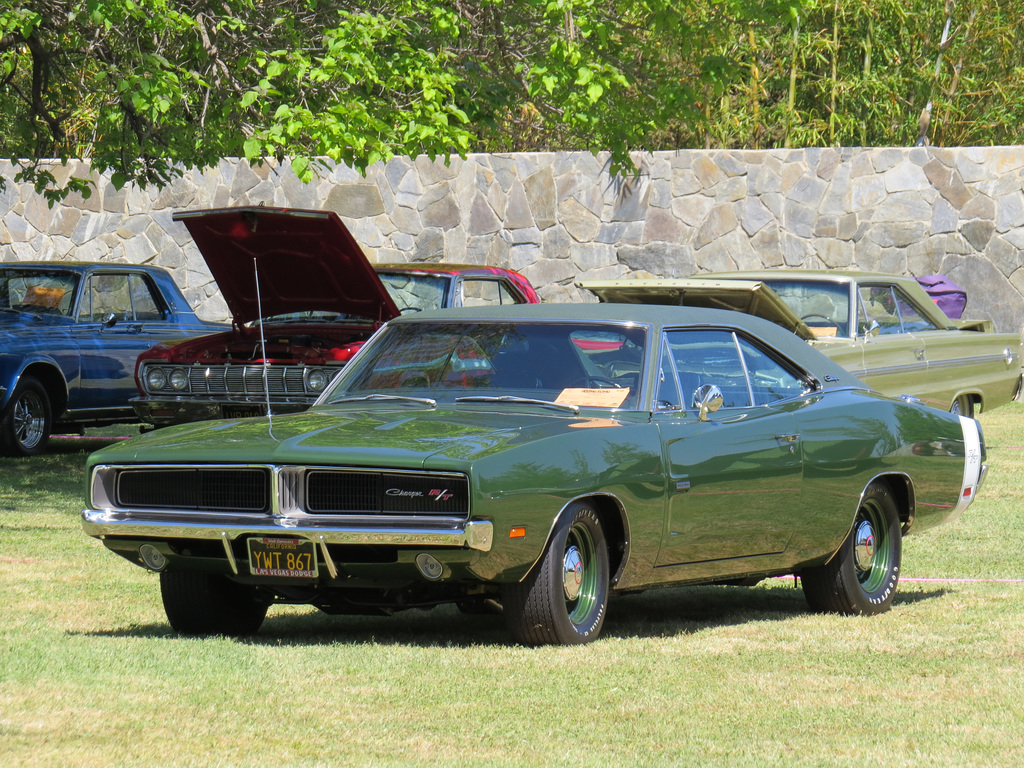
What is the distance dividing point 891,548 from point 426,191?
15.9 metres

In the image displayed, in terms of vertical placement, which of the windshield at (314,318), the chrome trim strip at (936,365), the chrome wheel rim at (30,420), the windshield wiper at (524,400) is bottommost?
the chrome wheel rim at (30,420)

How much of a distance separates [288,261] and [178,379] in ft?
4.01

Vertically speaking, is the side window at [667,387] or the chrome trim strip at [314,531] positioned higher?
the side window at [667,387]

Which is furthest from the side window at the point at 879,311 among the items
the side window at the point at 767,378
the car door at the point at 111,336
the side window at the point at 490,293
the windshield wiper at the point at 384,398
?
the windshield wiper at the point at 384,398

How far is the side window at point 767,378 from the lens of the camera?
727cm

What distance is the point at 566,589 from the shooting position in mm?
6090

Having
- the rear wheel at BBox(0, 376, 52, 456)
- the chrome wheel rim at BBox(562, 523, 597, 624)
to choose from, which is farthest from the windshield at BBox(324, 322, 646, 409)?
Answer: the rear wheel at BBox(0, 376, 52, 456)

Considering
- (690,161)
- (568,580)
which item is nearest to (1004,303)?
(690,161)

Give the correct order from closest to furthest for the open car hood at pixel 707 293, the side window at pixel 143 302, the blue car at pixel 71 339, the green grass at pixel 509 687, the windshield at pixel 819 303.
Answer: the green grass at pixel 509 687
the open car hood at pixel 707 293
the windshield at pixel 819 303
the blue car at pixel 71 339
the side window at pixel 143 302

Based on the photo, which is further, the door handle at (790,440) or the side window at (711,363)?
the door handle at (790,440)

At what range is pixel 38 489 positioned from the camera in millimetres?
11820

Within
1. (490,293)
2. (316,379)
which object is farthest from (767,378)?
(490,293)

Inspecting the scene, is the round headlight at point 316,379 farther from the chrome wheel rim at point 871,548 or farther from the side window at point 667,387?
the side window at point 667,387

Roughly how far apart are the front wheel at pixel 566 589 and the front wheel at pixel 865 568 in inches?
63.7
